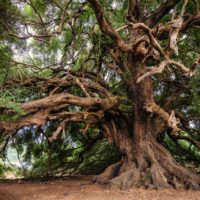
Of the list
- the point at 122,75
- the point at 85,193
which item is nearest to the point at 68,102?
the point at 85,193

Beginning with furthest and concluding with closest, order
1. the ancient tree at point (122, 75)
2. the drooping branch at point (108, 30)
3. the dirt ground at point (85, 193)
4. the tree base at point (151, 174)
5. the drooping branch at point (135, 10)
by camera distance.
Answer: the drooping branch at point (135, 10) < the ancient tree at point (122, 75) < the tree base at point (151, 174) < the drooping branch at point (108, 30) < the dirt ground at point (85, 193)

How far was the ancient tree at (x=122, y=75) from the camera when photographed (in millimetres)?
6441

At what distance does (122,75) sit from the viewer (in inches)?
301

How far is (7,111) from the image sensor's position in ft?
16.2

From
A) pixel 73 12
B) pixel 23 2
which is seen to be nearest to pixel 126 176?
pixel 73 12

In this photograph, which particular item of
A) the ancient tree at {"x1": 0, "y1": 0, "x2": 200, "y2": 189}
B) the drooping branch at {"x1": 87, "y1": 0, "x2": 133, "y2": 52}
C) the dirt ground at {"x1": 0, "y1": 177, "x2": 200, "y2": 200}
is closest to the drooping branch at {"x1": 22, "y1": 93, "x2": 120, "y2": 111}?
the ancient tree at {"x1": 0, "y1": 0, "x2": 200, "y2": 189}

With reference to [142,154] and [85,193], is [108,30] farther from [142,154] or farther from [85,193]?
[85,193]

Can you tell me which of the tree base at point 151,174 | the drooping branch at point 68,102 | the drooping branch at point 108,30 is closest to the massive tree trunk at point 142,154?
the tree base at point 151,174

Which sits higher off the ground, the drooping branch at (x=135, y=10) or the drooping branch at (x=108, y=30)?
the drooping branch at (x=135, y=10)

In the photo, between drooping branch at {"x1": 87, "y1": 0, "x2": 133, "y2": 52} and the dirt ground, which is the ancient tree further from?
the dirt ground

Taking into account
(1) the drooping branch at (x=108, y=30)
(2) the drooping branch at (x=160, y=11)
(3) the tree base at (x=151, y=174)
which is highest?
(2) the drooping branch at (x=160, y=11)

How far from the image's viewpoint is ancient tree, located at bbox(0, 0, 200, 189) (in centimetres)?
644

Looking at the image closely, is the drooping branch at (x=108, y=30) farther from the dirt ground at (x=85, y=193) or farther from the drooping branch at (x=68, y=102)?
the dirt ground at (x=85, y=193)

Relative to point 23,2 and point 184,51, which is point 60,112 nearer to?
point 23,2
